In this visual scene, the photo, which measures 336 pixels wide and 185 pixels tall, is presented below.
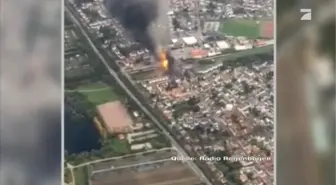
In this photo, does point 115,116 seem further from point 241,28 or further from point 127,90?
point 241,28

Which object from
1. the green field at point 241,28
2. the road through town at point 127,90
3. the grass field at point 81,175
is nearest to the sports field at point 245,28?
the green field at point 241,28

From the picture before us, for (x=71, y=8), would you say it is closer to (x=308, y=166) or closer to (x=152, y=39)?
(x=152, y=39)

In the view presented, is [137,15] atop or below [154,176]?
atop

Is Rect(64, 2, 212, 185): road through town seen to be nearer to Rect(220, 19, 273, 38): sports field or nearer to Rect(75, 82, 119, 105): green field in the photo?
Rect(75, 82, 119, 105): green field

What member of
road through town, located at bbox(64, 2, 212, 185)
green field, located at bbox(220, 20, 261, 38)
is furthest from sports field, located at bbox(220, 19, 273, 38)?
road through town, located at bbox(64, 2, 212, 185)

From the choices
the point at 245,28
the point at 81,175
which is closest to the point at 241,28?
the point at 245,28

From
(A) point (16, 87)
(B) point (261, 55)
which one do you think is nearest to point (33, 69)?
(A) point (16, 87)

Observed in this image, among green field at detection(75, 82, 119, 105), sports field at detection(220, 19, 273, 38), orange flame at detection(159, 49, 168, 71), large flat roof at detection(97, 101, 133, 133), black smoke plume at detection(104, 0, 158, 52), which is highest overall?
black smoke plume at detection(104, 0, 158, 52)
